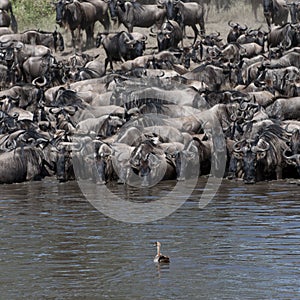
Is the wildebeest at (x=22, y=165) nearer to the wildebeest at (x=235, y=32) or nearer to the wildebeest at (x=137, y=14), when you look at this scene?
the wildebeest at (x=235, y=32)

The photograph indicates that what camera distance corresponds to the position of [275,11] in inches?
1694

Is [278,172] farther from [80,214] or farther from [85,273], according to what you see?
[85,273]

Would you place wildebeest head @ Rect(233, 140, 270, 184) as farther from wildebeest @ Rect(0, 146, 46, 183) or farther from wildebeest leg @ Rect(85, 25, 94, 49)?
wildebeest leg @ Rect(85, 25, 94, 49)

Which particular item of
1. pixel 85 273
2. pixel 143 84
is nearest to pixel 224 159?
pixel 143 84

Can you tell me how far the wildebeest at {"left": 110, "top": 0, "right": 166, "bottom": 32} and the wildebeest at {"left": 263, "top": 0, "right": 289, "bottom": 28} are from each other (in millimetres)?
3898

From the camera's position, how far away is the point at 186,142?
991 inches

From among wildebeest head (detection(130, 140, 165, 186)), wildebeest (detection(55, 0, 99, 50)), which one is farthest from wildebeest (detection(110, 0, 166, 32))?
wildebeest head (detection(130, 140, 165, 186))

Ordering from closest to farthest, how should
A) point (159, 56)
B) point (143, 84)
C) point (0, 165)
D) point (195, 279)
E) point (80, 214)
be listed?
1. point (195, 279)
2. point (80, 214)
3. point (0, 165)
4. point (143, 84)
5. point (159, 56)

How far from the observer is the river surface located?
1395 cm

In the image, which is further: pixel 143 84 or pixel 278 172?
pixel 143 84

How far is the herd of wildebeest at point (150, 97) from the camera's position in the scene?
→ 946 inches

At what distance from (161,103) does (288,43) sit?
9589 millimetres

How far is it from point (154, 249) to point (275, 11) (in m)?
28.0

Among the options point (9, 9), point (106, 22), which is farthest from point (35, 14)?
point (106, 22)
